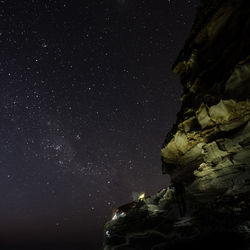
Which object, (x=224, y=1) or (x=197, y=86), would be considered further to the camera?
(x=197, y=86)

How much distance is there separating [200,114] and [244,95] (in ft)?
14.5

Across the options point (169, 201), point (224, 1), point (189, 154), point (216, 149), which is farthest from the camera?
point (169, 201)

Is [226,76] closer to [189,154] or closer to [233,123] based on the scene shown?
[233,123]

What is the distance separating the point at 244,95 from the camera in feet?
54.1

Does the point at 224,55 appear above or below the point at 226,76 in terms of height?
above

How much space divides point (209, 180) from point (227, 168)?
6.79 ft

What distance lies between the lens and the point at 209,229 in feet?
41.4

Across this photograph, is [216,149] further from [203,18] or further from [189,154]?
[203,18]

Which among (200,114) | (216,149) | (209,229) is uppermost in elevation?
(200,114)

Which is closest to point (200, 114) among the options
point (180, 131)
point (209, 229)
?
point (180, 131)

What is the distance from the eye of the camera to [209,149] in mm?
18484

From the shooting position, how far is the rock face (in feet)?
43.5

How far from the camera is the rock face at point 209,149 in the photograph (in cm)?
1325

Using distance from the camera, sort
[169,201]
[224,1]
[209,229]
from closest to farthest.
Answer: [209,229]
[224,1]
[169,201]
